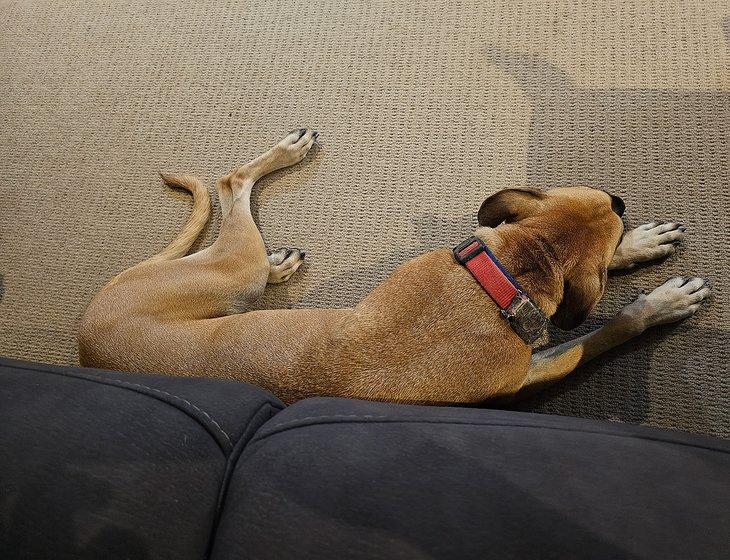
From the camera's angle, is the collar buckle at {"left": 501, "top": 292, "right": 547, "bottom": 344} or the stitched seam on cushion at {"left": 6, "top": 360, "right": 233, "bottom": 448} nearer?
the stitched seam on cushion at {"left": 6, "top": 360, "right": 233, "bottom": 448}

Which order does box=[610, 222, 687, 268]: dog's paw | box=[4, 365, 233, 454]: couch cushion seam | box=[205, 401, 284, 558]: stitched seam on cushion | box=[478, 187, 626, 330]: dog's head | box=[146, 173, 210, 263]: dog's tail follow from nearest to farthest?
box=[205, 401, 284, 558]: stitched seam on cushion → box=[4, 365, 233, 454]: couch cushion seam → box=[478, 187, 626, 330]: dog's head → box=[610, 222, 687, 268]: dog's paw → box=[146, 173, 210, 263]: dog's tail

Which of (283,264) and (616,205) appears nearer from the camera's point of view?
(616,205)

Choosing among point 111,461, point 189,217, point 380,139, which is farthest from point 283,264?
point 111,461

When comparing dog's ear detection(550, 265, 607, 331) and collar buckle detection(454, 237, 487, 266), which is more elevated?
collar buckle detection(454, 237, 487, 266)

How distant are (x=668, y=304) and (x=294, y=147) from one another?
5.31 ft

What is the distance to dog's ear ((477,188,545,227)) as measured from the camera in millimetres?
1880

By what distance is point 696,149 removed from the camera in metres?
2.32

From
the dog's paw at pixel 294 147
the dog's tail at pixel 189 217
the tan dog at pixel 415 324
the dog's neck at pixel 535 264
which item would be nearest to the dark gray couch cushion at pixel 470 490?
the tan dog at pixel 415 324

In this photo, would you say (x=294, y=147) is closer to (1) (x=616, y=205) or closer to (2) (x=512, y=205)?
(2) (x=512, y=205)

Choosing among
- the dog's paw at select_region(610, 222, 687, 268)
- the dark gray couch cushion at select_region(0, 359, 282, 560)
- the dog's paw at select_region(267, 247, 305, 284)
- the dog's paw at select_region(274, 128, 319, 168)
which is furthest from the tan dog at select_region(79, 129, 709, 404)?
the dog's paw at select_region(274, 128, 319, 168)

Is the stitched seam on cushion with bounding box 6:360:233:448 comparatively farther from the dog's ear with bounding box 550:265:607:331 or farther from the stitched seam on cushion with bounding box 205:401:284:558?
the dog's ear with bounding box 550:265:607:331

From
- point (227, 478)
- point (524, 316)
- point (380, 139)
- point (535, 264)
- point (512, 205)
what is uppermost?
point (380, 139)

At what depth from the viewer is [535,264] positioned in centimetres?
173

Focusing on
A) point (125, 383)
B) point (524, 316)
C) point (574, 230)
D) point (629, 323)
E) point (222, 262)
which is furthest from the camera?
point (222, 262)
